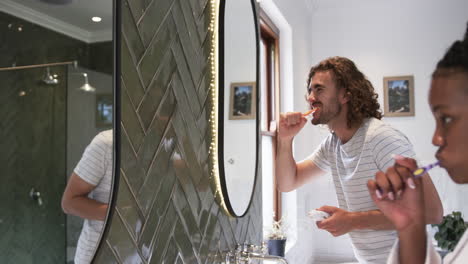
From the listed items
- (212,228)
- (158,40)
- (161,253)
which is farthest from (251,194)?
(158,40)

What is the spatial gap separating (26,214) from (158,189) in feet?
1.53

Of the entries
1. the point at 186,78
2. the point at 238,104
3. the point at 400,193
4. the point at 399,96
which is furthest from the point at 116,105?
the point at 399,96

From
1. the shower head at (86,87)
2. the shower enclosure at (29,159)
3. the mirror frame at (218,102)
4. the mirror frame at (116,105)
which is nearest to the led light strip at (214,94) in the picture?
the mirror frame at (218,102)

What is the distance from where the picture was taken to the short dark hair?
0.49m

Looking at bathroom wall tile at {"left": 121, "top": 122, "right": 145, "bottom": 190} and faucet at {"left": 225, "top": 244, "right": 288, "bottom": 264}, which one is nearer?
bathroom wall tile at {"left": 121, "top": 122, "right": 145, "bottom": 190}

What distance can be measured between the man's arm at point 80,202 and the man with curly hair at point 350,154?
78cm

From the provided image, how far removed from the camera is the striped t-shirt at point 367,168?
1499 mm

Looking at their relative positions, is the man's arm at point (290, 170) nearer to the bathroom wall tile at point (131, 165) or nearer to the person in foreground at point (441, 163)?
the bathroom wall tile at point (131, 165)

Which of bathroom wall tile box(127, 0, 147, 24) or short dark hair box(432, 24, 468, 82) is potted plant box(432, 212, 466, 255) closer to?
bathroom wall tile box(127, 0, 147, 24)

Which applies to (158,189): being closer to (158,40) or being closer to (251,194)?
(158,40)

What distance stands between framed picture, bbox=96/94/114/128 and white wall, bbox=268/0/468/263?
2799 millimetres

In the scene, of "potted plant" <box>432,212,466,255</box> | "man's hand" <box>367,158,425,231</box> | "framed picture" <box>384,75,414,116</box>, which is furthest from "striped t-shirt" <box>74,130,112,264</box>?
"framed picture" <box>384,75,414,116</box>

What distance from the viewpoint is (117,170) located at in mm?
938

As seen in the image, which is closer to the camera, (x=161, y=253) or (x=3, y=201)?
(x=3, y=201)
